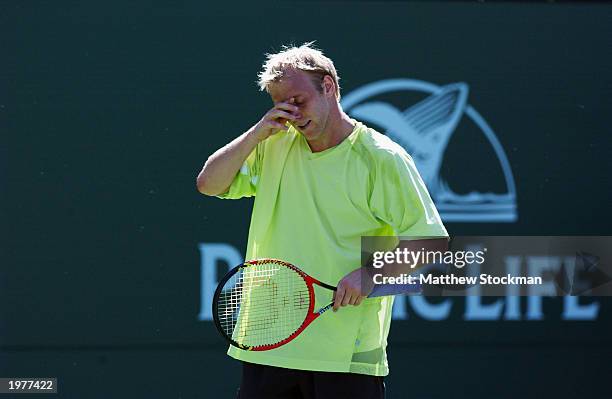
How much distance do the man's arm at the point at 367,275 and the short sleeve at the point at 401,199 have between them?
3 centimetres

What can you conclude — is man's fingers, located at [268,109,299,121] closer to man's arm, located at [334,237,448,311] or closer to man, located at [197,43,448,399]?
man, located at [197,43,448,399]

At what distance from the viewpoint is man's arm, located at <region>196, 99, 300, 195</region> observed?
2992mm

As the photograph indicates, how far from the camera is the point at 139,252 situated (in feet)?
15.4

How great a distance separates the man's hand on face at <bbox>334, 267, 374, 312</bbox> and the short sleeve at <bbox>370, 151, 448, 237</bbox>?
0.17 meters

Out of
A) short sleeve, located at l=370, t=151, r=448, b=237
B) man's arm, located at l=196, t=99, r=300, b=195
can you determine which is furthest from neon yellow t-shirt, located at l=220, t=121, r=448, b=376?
man's arm, located at l=196, t=99, r=300, b=195

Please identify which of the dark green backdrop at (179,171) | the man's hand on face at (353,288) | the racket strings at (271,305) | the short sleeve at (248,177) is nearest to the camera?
the man's hand on face at (353,288)

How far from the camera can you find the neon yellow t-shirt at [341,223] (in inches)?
118

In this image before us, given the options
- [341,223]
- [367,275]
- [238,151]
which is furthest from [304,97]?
[367,275]

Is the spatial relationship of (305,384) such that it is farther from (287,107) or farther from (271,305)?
(287,107)

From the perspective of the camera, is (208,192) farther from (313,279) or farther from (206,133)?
(206,133)

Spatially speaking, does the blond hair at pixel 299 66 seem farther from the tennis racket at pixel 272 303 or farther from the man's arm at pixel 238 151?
the tennis racket at pixel 272 303

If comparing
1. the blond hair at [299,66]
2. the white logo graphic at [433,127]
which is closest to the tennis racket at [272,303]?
the blond hair at [299,66]

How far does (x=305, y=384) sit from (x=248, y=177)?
619mm

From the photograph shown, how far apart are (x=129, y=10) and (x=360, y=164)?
79.5 inches
